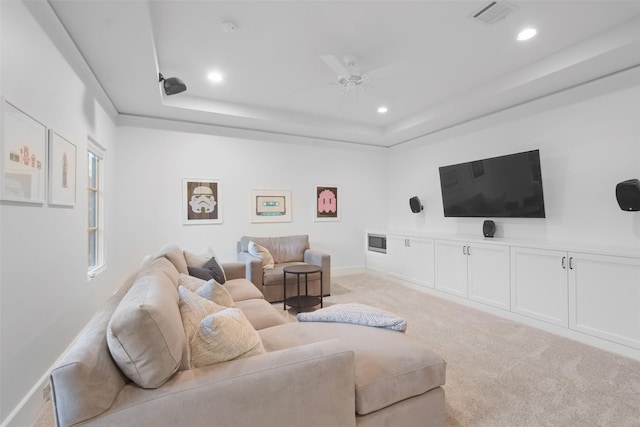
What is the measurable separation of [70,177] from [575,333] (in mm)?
4897

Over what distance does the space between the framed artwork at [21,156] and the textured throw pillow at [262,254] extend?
8.36 ft

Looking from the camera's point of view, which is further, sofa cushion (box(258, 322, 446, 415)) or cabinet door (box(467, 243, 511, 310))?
cabinet door (box(467, 243, 511, 310))

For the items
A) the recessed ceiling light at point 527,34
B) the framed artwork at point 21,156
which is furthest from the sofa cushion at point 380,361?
the recessed ceiling light at point 527,34

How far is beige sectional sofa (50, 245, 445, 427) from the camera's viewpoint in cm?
99

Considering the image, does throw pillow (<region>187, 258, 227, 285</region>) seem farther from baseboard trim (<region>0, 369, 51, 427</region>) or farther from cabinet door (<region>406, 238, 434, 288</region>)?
cabinet door (<region>406, 238, 434, 288</region>)

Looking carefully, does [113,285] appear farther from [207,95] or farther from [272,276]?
[207,95]

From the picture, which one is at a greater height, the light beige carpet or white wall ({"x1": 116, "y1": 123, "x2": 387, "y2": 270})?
white wall ({"x1": 116, "y1": 123, "x2": 387, "y2": 270})

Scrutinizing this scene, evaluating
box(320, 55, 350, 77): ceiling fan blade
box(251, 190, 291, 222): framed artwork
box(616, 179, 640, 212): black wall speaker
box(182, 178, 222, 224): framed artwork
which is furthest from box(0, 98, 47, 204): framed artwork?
box(616, 179, 640, 212): black wall speaker

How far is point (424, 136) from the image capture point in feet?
17.8

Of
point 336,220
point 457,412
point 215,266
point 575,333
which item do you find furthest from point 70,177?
point 575,333

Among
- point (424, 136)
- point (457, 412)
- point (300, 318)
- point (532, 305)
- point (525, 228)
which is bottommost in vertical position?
point (457, 412)

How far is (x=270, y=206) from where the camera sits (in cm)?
516

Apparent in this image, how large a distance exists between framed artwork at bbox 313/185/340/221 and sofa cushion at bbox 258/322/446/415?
369 centimetres

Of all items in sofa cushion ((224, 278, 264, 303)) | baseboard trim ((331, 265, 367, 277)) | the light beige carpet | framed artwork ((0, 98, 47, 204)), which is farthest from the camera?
baseboard trim ((331, 265, 367, 277))
